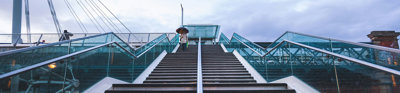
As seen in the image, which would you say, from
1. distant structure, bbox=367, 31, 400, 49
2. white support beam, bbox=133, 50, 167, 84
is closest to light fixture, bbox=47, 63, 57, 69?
white support beam, bbox=133, 50, 167, 84

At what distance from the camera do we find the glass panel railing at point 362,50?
2.11 meters

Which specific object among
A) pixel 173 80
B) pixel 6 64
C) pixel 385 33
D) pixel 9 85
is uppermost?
pixel 385 33

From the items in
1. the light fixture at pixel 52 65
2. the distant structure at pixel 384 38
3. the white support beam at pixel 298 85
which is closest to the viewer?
the light fixture at pixel 52 65

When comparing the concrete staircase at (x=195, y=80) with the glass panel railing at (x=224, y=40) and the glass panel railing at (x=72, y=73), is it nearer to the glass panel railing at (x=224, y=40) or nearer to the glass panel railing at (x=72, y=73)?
the glass panel railing at (x=72, y=73)

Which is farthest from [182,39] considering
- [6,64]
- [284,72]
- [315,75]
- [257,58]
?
[6,64]

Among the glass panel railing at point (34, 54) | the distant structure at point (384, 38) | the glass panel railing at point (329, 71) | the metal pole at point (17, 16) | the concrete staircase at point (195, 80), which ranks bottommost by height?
the concrete staircase at point (195, 80)

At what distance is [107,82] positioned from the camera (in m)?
3.60

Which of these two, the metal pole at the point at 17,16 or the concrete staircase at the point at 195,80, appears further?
the metal pole at the point at 17,16

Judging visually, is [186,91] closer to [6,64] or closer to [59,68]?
[59,68]

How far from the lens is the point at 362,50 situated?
2594 mm

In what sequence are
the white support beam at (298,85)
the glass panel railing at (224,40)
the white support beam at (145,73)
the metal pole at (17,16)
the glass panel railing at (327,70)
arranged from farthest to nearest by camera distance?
the glass panel railing at (224,40) < the metal pole at (17,16) < the white support beam at (145,73) < the white support beam at (298,85) < the glass panel railing at (327,70)

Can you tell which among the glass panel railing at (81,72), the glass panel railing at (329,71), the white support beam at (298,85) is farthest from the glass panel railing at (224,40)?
the white support beam at (298,85)

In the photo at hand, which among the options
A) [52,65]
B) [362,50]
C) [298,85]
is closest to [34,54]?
[52,65]

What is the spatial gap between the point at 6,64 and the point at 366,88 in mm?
3547
